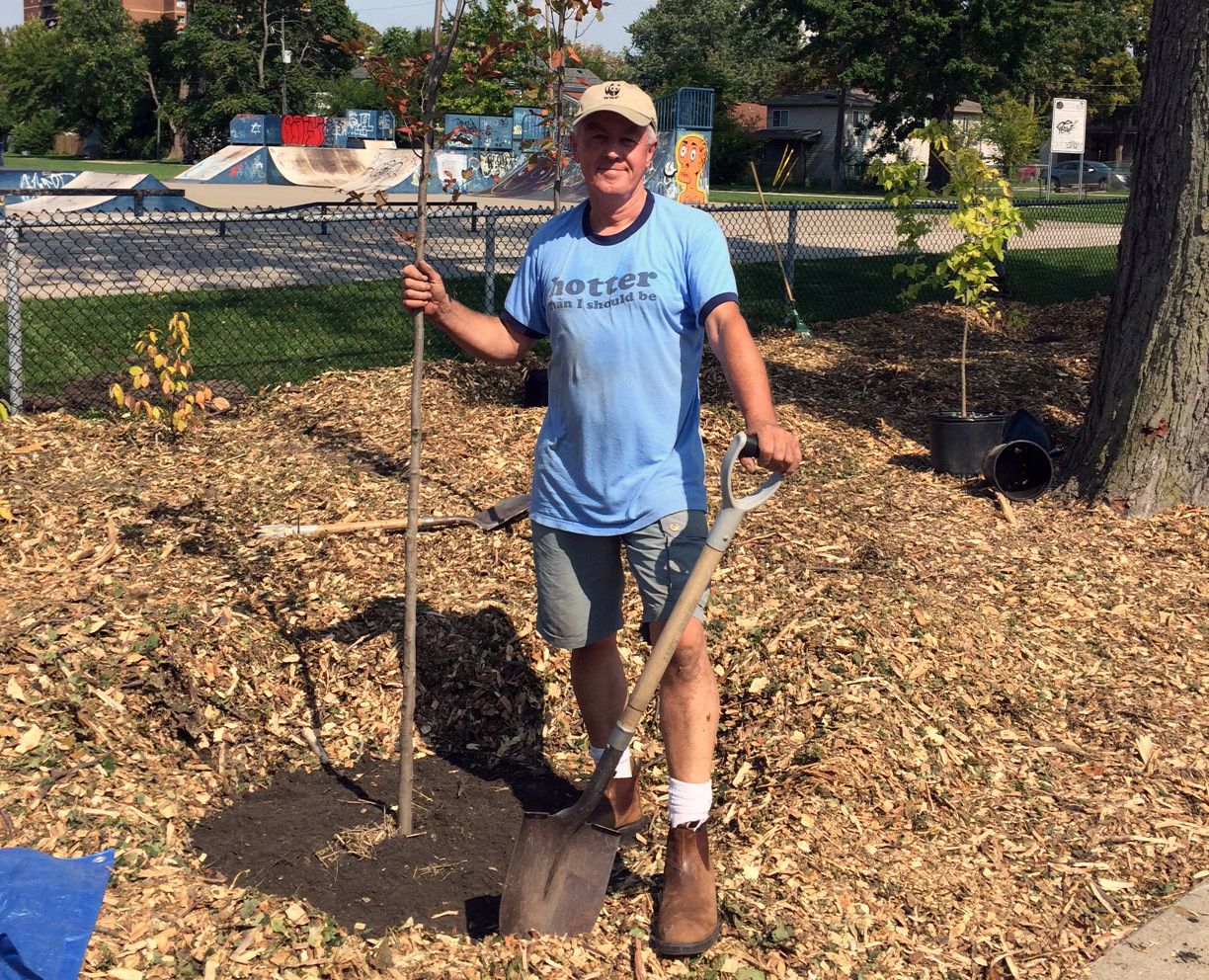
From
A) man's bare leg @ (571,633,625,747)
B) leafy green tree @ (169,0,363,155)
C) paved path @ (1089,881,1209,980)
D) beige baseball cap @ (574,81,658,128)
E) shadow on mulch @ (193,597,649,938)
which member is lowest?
paved path @ (1089,881,1209,980)

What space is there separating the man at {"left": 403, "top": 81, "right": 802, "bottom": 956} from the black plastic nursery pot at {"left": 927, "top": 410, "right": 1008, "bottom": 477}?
3.42 metres

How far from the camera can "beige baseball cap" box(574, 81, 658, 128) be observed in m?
2.88

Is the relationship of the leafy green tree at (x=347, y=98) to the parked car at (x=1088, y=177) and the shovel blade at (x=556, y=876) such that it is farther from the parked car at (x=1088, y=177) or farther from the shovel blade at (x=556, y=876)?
the shovel blade at (x=556, y=876)

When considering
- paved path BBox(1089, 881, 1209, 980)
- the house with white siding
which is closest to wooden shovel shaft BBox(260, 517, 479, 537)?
paved path BBox(1089, 881, 1209, 980)

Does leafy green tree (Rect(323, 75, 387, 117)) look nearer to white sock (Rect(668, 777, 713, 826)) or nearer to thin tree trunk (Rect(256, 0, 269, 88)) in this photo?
thin tree trunk (Rect(256, 0, 269, 88))

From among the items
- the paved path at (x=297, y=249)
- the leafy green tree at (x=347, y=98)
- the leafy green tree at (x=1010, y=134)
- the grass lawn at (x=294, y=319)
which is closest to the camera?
the grass lawn at (x=294, y=319)

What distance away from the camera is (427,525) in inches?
202

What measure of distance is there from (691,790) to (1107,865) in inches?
46.7

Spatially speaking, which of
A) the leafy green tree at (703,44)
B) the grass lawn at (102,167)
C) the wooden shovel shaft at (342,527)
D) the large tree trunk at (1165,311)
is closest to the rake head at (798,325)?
the large tree trunk at (1165,311)

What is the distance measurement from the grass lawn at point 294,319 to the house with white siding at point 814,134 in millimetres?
48055

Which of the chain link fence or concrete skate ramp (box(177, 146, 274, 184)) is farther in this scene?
concrete skate ramp (box(177, 146, 274, 184))

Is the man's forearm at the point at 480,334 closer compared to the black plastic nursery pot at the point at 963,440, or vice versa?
the man's forearm at the point at 480,334

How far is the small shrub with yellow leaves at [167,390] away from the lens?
6332mm

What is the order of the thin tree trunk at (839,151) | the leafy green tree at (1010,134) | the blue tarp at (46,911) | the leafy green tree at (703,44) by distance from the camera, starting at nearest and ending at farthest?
1. the blue tarp at (46,911)
2. the leafy green tree at (1010,134)
3. the thin tree trunk at (839,151)
4. the leafy green tree at (703,44)
